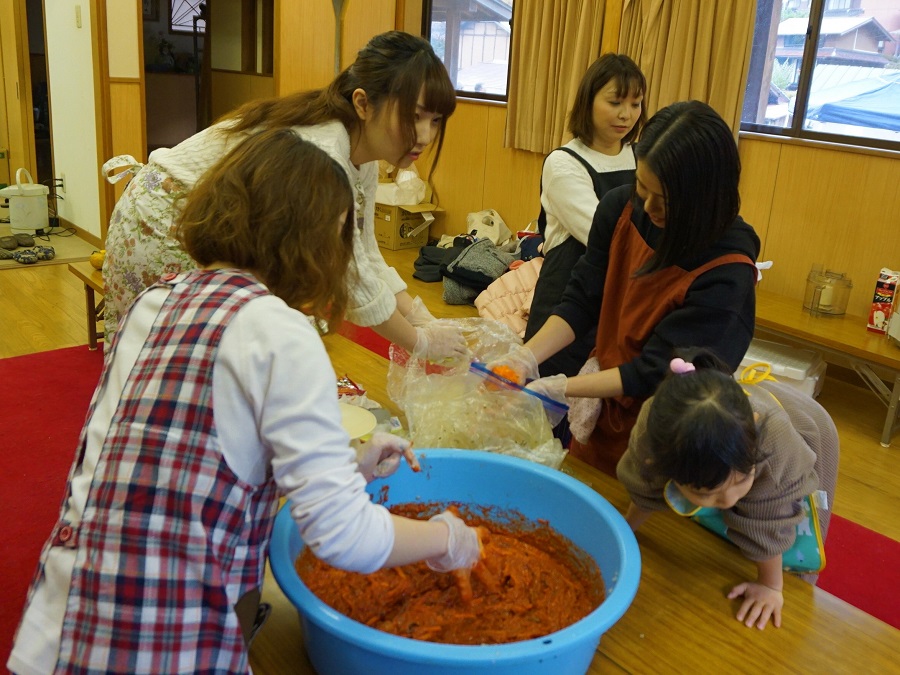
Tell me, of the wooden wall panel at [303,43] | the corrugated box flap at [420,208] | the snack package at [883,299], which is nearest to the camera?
the snack package at [883,299]

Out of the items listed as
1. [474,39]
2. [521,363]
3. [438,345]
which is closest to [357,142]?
Answer: [438,345]

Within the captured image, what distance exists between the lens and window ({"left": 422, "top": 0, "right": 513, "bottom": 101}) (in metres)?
5.21

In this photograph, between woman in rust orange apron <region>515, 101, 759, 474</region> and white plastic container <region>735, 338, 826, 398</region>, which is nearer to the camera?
woman in rust orange apron <region>515, 101, 759, 474</region>

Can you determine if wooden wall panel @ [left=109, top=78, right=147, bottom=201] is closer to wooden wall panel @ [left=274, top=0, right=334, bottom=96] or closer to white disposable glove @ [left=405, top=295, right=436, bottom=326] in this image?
wooden wall panel @ [left=274, top=0, right=334, bottom=96]

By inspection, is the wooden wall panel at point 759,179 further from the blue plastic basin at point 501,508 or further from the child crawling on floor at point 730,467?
the blue plastic basin at point 501,508

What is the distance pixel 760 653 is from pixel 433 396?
0.71m

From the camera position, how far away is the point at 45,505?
2.27 metres

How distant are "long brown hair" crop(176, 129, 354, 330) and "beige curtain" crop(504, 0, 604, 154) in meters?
3.66

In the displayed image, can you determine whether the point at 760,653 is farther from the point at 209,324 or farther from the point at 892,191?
the point at 892,191

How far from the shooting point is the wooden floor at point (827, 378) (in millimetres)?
2686

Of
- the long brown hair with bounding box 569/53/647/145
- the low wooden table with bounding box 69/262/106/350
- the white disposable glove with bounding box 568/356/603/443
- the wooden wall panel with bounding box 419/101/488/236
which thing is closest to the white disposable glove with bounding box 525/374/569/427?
the white disposable glove with bounding box 568/356/603/443

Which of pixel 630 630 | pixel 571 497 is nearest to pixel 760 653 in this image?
pixel 630 630

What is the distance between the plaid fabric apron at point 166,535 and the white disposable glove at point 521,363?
0.80 metres

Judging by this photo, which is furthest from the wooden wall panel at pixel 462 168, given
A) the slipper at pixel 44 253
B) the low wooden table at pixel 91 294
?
the low wooden table at pixel 91 294
